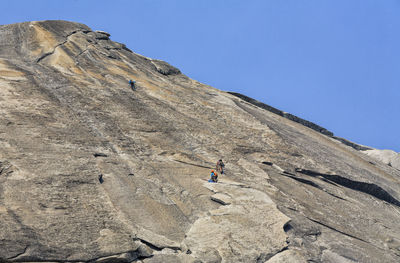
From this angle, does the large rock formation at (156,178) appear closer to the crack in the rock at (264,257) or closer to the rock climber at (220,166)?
the crack in the rock at (264,257)

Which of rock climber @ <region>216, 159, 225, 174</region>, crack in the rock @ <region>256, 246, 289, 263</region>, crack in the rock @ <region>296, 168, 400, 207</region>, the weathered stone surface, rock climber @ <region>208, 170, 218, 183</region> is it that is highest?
the weathered stone surface

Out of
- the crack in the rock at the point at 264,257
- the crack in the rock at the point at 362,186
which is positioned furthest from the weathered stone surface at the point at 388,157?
the crack in the rock at the point at 264,257

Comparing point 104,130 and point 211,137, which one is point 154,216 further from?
point 211,137

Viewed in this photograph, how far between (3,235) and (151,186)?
6638 millimetres

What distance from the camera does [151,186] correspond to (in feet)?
63.1

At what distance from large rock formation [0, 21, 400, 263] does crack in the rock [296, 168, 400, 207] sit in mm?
71

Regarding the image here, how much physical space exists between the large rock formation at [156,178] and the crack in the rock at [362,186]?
0.23ft

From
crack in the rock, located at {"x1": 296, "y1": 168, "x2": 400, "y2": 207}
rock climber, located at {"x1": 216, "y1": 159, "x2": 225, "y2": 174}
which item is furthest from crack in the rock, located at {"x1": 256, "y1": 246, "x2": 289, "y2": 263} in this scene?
crack in the rock, located at {"x1": 296, "y1": 168, "x2": 400, "y2": 207}

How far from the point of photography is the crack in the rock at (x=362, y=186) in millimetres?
26844

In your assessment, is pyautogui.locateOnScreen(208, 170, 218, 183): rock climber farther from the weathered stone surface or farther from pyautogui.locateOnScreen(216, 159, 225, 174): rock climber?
the weathered stone surface

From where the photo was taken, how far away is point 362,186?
27781mm

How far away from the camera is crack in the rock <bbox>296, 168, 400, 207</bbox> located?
26.8 metres

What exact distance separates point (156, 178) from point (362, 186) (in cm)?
1408

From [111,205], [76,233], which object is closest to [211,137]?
[111,205]
